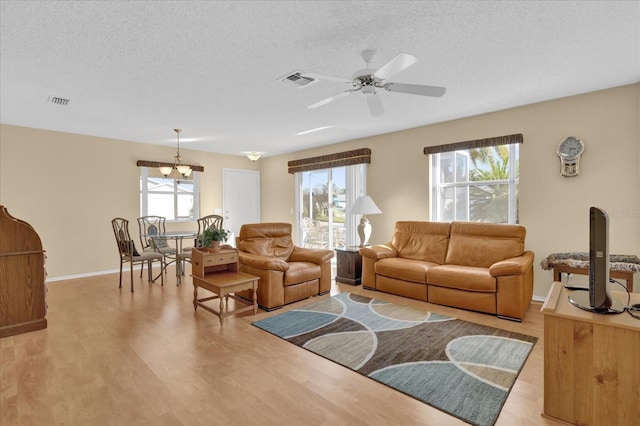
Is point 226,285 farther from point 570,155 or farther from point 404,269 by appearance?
point 570,155

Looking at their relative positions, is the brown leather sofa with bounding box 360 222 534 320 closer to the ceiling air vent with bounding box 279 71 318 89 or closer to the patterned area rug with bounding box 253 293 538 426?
the patterned area rug with bounding box 253 293 538 426

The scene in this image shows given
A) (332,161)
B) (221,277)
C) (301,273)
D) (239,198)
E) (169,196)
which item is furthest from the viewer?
(239,198)

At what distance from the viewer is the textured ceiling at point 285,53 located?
2.08 meters

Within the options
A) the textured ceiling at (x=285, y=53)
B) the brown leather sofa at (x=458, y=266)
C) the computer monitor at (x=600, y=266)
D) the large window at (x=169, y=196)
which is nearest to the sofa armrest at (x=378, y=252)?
the brown leather sofa at (x=458, y=266)

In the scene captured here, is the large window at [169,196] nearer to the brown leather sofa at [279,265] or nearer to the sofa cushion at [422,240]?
the brown leather sofa at [279,265]

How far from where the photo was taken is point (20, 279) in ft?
10.2

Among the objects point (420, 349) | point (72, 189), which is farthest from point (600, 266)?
point (72, 189)

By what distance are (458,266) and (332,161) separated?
3.21m

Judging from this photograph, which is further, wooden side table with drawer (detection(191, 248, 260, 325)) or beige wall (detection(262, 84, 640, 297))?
beige wall (detection(262, 84, 640, 297))

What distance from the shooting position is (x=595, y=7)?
6.75 feet

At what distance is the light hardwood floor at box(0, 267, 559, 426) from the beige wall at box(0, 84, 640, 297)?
1507mm

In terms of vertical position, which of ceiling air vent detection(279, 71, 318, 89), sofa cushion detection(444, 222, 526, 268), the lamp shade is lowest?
sofa cushion detection(444, 222, 526, 268)

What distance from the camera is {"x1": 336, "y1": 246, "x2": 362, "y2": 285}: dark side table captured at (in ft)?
16.0

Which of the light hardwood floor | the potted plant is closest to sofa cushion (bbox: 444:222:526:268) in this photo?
the light hardwood floor
